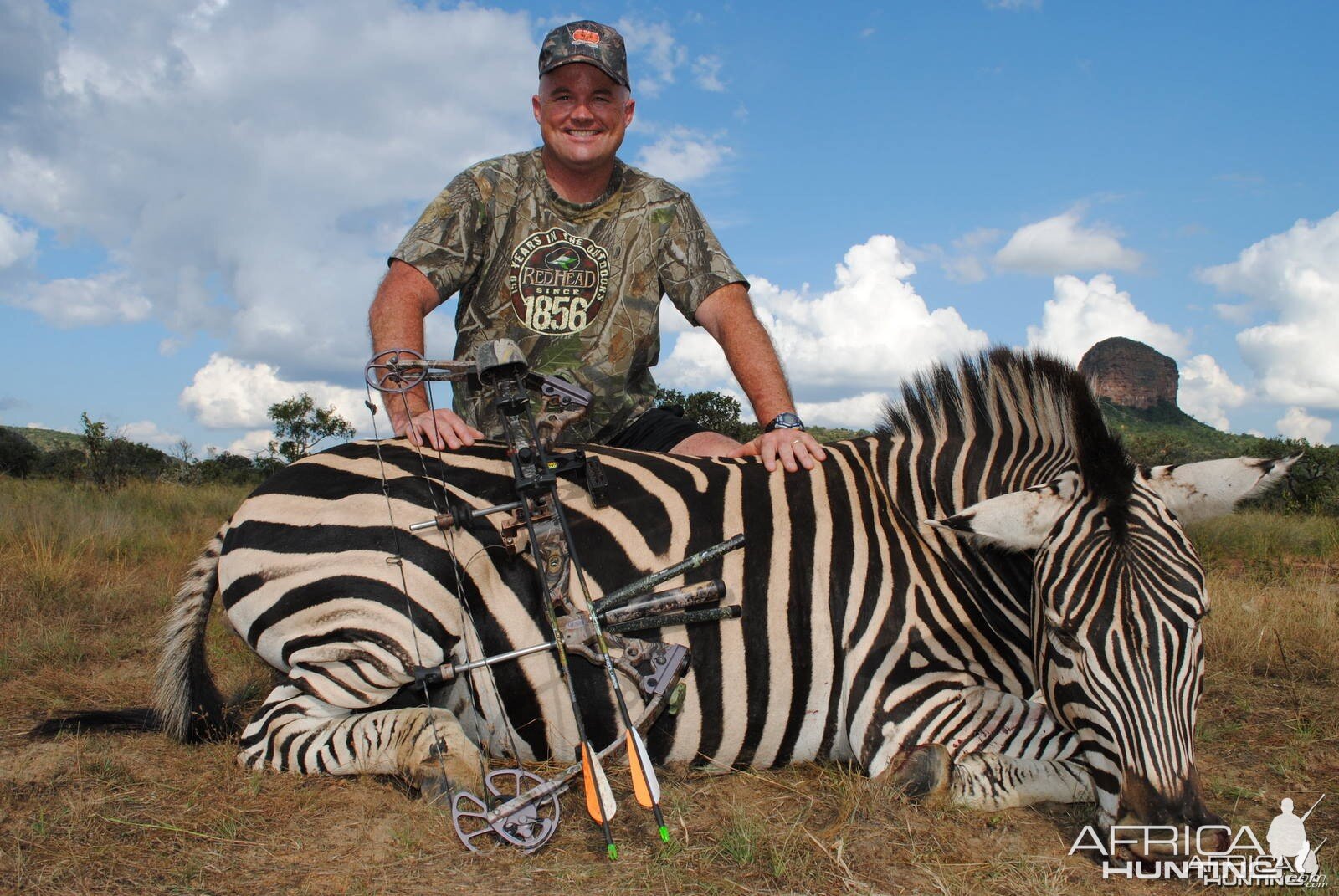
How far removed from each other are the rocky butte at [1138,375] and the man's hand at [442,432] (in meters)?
67.3

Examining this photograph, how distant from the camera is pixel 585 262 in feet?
14.7

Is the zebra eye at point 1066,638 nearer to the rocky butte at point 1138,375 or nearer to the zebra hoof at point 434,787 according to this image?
the zebra hoof at point 434,787

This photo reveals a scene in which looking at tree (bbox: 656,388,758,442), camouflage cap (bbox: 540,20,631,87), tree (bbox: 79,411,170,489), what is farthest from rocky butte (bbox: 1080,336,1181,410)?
camouflage cap (bbox: 540,20,631,87)

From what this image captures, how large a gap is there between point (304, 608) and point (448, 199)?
224 cm

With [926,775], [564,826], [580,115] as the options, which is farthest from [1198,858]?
[580,115]

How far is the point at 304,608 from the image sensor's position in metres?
2.83

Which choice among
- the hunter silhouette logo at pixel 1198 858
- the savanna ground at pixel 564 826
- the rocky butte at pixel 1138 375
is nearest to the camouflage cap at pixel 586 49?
the savanna ground at pixel 564 826

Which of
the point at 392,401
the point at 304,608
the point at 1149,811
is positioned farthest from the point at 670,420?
the point at 1149,811

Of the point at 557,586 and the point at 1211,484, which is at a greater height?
the point at 1211,484

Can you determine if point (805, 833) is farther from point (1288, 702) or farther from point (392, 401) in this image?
point (1288, 702)

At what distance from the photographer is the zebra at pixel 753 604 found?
264 cm

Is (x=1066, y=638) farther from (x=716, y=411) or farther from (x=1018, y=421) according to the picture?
(x=716, y=411)

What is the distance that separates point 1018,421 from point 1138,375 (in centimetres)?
7449

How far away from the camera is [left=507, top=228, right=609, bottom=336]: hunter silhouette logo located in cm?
442
